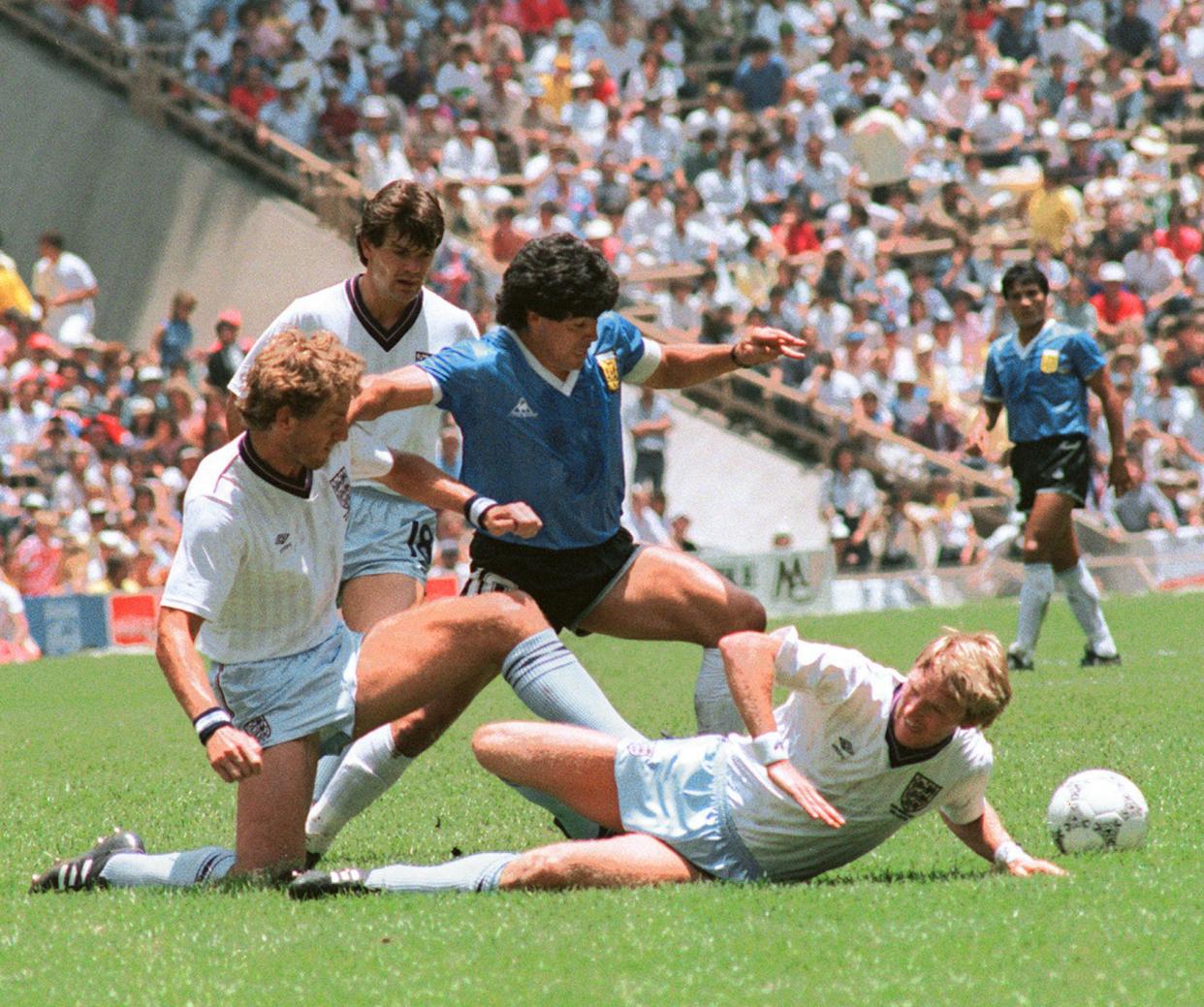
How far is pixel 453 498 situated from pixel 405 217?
1.03 meters

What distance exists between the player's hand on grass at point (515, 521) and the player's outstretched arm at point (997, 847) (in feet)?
4.80

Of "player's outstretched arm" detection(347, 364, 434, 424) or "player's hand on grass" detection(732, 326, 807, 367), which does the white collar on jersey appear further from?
"player's hand on grass" detection(732, 326, 807, 367)

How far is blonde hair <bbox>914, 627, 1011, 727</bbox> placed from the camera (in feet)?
16.4

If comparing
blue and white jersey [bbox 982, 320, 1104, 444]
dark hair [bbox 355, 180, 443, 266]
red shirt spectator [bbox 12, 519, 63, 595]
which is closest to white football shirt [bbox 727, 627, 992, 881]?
dark hair [bbox 355, 180, 443, 266]

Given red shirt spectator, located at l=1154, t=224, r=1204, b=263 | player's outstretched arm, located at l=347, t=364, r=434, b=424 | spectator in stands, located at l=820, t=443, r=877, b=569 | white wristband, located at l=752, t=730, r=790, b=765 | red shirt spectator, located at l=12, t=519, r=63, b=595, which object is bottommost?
red shirt spectator, located at l=12, t=519, r=63, b=595

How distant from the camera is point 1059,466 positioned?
11.1m

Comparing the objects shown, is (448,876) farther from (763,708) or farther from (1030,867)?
(1030,867)

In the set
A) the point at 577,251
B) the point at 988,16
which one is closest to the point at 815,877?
the point at 577,251

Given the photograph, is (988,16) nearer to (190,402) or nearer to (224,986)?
(190,402)

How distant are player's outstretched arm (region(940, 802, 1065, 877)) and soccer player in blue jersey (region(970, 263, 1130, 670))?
5675mm

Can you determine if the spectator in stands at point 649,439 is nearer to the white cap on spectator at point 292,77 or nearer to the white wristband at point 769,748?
the white cap on spectator at point 292,77

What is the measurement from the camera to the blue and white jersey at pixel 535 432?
6449 mm

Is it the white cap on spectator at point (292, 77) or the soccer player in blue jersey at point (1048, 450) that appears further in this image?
the white cap on spectator at point (292, 77)

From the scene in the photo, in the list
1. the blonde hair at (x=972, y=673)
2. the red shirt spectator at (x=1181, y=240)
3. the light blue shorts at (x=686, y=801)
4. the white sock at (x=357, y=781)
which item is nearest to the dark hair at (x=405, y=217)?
the white sock at (x=357, y=781)
